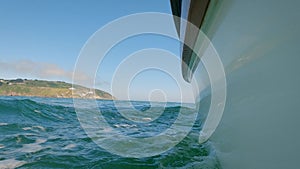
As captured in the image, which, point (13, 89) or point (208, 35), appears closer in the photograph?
point (208, 35)

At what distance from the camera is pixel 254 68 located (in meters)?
0.84

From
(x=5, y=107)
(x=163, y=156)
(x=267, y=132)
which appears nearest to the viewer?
(x=267, y=132)

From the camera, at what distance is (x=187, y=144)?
7.48 ft

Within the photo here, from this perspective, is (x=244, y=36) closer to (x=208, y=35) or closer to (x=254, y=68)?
(x=254, y=68)

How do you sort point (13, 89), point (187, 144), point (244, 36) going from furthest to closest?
point (13, 89)
point (187, 144)
point (244, 36)

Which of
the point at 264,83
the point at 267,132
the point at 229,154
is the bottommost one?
the point at 229,154

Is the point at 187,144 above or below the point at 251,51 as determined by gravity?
below

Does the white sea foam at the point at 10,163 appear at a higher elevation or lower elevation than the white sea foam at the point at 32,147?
lower

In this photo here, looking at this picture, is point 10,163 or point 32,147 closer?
point 10,163

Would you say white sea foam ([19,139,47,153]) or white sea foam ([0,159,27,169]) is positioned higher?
white sea foam ([19,139,47,153])

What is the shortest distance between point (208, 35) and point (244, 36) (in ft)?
2.56

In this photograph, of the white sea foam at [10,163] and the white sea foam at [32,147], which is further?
the white sea foam at [32,147]

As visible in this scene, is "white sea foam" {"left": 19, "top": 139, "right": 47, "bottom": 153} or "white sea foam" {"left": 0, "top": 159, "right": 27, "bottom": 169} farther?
"white sea foam" {"left": 19, "top": 139, "right": 47, "bottom": 153}

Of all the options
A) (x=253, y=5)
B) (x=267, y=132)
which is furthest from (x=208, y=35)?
(x=267, y=132)
